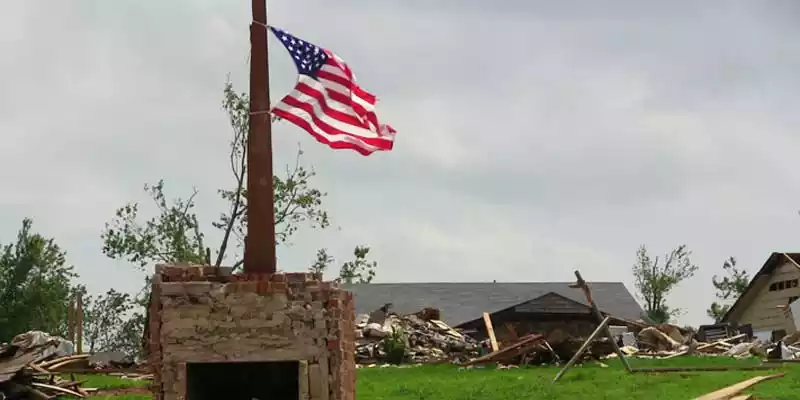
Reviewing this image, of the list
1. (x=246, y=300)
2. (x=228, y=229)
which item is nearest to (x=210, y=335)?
(x=246, y=300)

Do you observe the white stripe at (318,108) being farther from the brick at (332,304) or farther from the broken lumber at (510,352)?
the broken lumber at (510,352)

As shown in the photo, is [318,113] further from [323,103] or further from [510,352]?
[510,352]

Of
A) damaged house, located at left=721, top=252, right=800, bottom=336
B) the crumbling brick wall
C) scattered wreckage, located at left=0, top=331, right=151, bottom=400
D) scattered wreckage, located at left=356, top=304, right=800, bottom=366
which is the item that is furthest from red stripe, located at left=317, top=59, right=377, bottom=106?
damaged house, located at left=721, top=252, right=800, bottom=336

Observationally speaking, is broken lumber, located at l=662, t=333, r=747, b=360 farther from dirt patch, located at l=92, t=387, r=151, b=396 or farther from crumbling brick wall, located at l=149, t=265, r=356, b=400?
crumbling brick wall, located at l=149, t=265, r=356, b=400

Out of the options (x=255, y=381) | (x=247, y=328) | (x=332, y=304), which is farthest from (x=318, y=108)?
(x=255, y=381)

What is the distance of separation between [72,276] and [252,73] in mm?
42179

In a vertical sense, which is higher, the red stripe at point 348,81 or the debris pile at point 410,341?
the red stripe at point 348,81

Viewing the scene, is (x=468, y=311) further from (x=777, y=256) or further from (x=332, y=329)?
(x=332, y=329)

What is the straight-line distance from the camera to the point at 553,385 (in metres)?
20.1

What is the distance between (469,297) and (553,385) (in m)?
27.1

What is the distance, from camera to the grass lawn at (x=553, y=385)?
721 inches

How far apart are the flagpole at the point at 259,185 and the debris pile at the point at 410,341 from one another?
17.3 m

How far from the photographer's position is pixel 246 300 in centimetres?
1204

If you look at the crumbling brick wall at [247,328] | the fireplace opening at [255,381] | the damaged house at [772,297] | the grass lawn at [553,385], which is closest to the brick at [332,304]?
the crumbling brick wall at [247,328]
